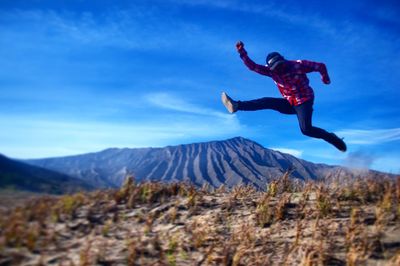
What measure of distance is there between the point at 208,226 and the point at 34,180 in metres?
2.29

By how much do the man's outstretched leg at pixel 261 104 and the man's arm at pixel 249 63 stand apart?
1.72 ft

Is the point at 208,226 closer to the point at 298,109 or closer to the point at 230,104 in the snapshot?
the point at 230,104

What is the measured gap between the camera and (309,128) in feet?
22.1

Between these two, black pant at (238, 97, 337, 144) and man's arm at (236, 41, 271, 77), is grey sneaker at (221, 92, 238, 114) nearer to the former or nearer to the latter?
black pant at (238, 97, 337, 144)

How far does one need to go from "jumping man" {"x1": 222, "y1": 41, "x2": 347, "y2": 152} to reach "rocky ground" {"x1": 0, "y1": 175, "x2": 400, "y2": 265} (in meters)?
1.63

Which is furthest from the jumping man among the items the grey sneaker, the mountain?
the mountain

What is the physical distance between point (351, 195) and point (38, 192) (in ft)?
13.8

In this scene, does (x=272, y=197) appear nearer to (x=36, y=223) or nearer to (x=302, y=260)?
(x=302, y=260)

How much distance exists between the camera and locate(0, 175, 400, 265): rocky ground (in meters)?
3.73

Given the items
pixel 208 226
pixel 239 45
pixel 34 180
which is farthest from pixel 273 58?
pixel 34 180

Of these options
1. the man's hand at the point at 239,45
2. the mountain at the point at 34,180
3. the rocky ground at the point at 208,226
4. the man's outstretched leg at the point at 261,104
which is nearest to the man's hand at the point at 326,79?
the man's outstretched leg at the point at 261,104

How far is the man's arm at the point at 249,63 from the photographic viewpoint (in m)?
7.11

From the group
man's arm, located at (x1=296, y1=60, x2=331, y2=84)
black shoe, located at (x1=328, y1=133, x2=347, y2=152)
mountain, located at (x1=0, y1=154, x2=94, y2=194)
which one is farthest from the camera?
black shoe, located at (x1=328, y1=133, x2=347, y2=152)

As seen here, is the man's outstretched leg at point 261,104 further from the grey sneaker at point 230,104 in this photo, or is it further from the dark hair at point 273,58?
the dark hair at point 273,58
